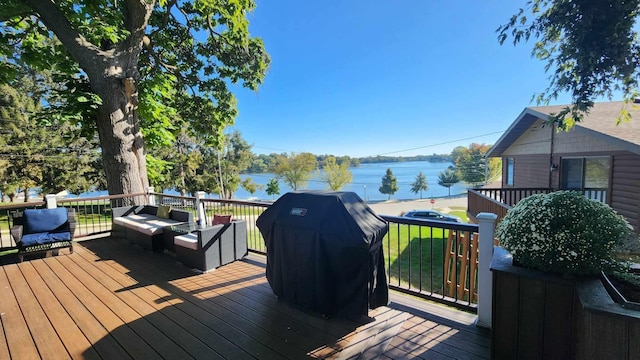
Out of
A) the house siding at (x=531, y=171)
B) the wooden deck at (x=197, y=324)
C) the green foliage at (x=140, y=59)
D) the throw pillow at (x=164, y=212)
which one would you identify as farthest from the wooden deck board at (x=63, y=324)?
the house siding at (x=531, y=171)

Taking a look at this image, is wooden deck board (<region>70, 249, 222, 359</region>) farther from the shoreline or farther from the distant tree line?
the shoreline

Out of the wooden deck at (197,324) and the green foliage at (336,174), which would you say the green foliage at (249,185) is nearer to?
the green foliage at (336,174)

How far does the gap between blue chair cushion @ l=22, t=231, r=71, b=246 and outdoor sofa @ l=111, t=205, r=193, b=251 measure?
848 millimetres

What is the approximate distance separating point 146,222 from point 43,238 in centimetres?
140

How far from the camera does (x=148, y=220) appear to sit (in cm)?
513

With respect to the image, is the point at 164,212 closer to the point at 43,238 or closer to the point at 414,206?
the point at 43,238

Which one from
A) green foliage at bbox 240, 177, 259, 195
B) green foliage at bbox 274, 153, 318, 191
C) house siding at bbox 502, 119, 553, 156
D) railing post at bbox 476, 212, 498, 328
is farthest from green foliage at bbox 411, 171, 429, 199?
railing post at bbox 476, 212, 498, 328

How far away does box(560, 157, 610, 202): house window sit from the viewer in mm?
6785

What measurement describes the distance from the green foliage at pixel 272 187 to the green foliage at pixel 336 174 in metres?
6.32

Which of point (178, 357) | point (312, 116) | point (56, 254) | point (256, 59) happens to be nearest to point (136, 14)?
point (256, 59)

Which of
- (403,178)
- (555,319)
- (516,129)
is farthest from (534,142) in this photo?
(403,178)

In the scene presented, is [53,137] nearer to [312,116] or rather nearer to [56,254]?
[56,254]

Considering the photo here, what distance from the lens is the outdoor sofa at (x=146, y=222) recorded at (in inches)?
179

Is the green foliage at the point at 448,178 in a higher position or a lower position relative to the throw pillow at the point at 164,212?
lower
